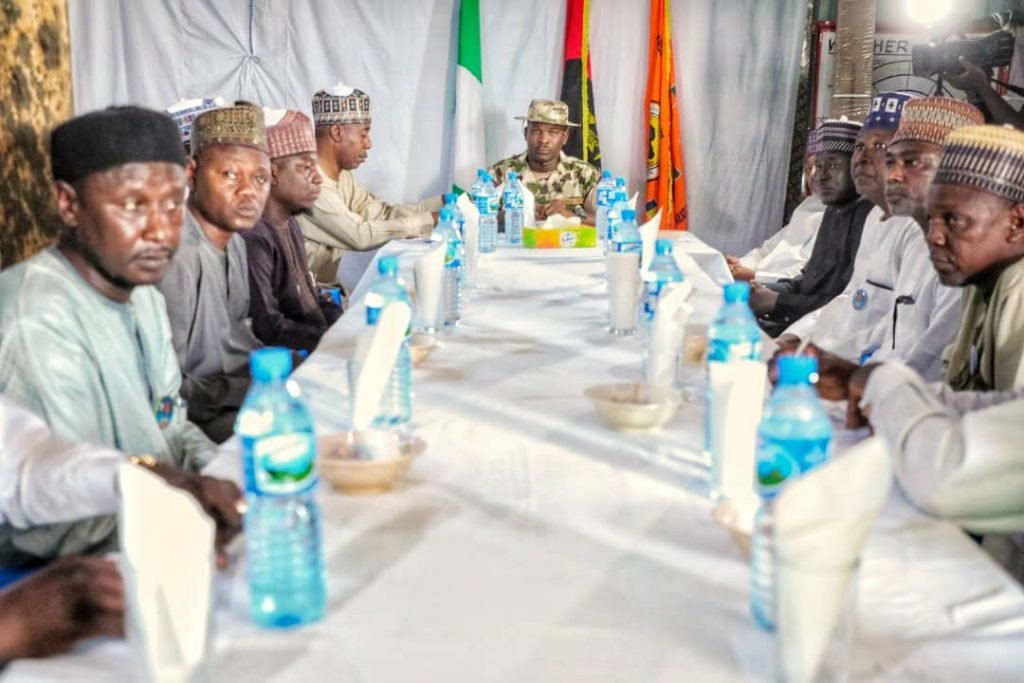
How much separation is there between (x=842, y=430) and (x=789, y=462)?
566mm

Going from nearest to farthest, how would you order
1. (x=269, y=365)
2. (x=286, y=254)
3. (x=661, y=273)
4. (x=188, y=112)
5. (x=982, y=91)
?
(x=269, y=365)
(x=661, y=273)
(x=188, y=112)
(x=286, y=254)
(x=982, y=91)

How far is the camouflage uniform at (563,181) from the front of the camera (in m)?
5.31

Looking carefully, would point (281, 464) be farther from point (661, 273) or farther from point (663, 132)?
point (663, 132)

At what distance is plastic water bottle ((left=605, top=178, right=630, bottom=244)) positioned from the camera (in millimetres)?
3775

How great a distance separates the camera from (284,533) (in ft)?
3.33

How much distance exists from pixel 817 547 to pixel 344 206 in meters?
3.85

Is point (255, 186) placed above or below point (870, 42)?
below

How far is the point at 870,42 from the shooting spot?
5527 mm

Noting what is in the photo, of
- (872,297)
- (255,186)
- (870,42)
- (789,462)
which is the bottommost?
(872,297)

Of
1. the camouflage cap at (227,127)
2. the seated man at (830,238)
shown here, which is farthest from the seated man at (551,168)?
the camouflage cap at (227,127)

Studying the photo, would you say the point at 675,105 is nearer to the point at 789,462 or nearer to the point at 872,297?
the point at 872,297

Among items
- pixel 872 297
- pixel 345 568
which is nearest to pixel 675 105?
pixel 872 297

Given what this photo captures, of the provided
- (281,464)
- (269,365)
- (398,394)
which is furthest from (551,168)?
(281,464)

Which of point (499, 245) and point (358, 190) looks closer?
point (499, 245)
